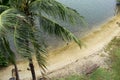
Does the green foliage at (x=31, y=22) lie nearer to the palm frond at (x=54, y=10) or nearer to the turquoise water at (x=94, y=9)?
the palm frond at (x=54, y=10)

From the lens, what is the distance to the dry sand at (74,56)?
19.2 m

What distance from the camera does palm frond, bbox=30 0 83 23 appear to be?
13.3 meters

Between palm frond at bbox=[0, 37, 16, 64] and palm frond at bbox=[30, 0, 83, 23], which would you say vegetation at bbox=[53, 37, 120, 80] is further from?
palm frond at bbox=[0, 37, 16, 64]

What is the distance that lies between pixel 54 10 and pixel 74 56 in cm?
776

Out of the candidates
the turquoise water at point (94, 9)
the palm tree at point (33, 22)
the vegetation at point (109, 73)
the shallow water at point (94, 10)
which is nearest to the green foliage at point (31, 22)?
the palm tree at point (33, 22)

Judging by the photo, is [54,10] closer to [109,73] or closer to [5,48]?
[5,48]

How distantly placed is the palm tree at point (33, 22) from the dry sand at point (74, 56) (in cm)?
553

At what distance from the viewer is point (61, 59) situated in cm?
2070

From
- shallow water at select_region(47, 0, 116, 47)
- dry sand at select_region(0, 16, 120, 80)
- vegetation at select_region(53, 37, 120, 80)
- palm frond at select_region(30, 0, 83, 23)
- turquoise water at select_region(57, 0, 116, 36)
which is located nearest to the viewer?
palm frond at select_region(30, 0, 83, 23)

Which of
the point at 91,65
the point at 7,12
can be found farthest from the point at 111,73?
the point at 7,12

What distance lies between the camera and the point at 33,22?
44.2ft

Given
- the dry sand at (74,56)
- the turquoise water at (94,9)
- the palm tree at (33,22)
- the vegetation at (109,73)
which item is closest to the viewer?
the palm tree at (33,22)

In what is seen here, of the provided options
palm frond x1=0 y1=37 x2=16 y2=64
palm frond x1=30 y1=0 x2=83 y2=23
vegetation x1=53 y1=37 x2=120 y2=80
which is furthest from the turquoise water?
palm frond x1=0 y1=37 x2=16 y2=64

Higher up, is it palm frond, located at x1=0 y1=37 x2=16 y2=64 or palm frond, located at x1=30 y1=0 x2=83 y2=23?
palm frond, located at x1=30 y1=0 x2=83 y2=23
